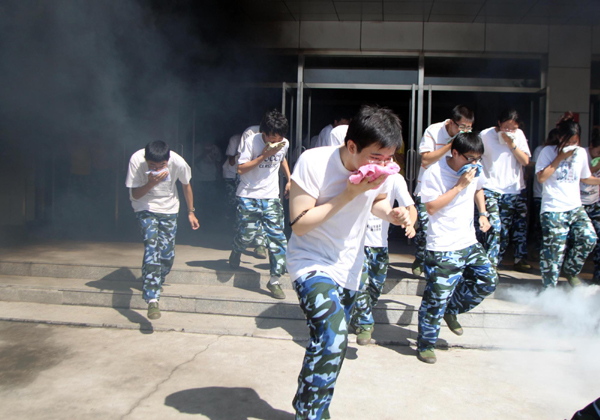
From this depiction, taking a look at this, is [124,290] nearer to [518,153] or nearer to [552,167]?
[518,153]

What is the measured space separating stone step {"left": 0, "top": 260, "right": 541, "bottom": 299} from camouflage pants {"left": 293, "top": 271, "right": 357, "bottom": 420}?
292cm

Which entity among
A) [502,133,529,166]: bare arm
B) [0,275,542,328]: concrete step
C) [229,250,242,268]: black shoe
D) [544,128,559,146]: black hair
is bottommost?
[0,275,542,328]: concrete step

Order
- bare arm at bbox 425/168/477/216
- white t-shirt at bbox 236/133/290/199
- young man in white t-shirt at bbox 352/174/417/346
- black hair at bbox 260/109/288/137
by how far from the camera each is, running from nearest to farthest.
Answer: bare arm at bbox 425/168/477/216 < young man in white t-shirt at bbox 352/174/417/346 < black hair at bbox 260/109/288/137 < white t-shirt at bbox 236/133/290/199

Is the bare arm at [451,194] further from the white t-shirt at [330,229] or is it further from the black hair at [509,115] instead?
the black hair at [509,115]

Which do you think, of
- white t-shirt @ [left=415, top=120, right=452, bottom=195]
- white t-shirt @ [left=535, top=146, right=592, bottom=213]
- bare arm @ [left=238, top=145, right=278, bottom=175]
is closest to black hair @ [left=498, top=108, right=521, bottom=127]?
white t-shirt @ [left=535, top=146, right=592, bottom=213]

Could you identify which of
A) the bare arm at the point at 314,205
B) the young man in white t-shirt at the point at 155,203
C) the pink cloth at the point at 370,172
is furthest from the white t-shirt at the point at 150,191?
the pink cloth at the point at 370,172

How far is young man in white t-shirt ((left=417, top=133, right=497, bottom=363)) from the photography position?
3.94 meters

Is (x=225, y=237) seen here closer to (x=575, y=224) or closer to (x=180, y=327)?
(x=180, y=327)

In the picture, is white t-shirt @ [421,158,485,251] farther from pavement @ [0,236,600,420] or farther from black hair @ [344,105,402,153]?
black hair @ [344,105,402,153]

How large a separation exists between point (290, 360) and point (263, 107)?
19.7 feet

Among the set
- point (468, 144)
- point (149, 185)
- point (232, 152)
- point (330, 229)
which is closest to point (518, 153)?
point (468, 144)

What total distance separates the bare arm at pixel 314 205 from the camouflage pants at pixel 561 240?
3420 mm

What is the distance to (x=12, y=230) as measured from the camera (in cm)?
858

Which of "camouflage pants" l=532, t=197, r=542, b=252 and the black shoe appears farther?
"camouflage pants" l=532, t=197, r=542, b=252
